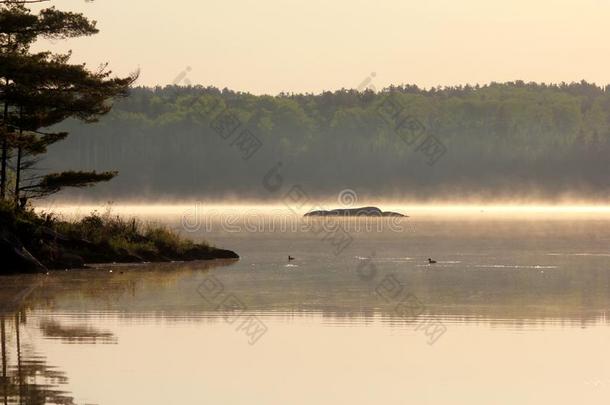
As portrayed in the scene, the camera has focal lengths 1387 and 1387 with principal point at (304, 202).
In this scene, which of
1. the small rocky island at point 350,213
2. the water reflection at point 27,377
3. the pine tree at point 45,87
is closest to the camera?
the water reflection at point 27,377

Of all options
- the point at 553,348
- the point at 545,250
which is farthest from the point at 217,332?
the point at 545,250

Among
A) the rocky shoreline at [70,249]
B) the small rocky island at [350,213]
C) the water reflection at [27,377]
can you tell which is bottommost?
the water reflection at [27,377]

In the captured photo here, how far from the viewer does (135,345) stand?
22609mm

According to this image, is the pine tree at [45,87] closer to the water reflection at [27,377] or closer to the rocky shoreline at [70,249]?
the rocky shoreline at [70,249]

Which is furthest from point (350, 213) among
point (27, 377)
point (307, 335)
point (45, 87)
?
point (27, 377)

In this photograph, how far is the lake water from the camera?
18.2 m

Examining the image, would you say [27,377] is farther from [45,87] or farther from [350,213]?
[350,213]

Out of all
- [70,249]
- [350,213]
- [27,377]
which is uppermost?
[350,213]

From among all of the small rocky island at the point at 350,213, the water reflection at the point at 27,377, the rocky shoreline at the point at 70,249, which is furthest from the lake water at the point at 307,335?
the small rocky island at the point at 350,213

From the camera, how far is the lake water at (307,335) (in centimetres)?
1817

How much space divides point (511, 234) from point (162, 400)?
217 ft

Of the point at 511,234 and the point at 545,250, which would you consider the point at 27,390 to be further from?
the point at 511,234

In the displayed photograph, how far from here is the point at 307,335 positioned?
24328 millimetres

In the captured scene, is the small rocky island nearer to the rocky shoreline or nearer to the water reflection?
the rocky shoreline
